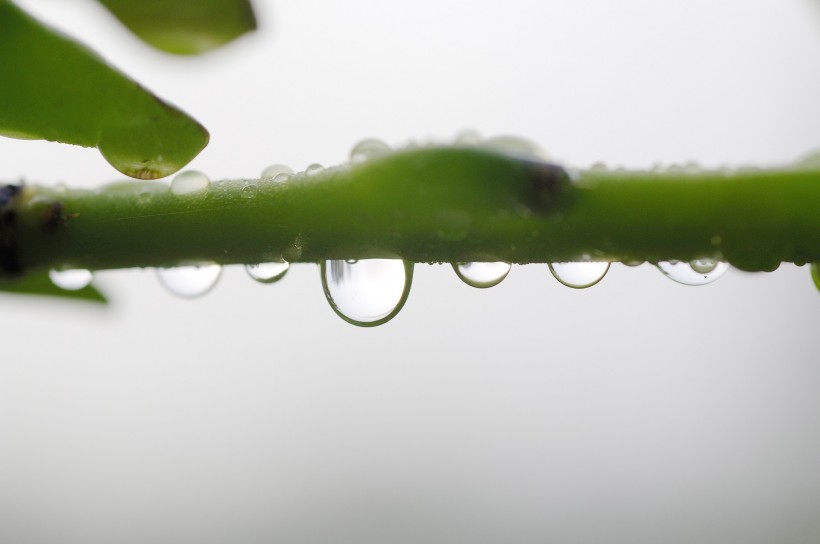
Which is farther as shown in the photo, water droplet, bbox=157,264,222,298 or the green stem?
water droplet, bbox=157,264,222,298

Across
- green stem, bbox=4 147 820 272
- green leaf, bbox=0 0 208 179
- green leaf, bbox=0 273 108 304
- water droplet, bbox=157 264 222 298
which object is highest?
green leaf, bbox=0 0 208 179

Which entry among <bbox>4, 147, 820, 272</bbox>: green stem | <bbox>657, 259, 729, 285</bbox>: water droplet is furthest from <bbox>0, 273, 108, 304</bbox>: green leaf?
<bbox>657, 259, 729, 285</bbox>: water droplet

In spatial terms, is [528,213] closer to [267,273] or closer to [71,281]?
[267,273]

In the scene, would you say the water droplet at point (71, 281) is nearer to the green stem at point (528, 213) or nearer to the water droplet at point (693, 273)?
the green stem at point (528, 213)

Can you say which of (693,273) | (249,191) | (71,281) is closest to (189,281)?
(71,281)

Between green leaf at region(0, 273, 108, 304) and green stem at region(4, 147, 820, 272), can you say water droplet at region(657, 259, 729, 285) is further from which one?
green leaf at region(0, 273, 108, 304)

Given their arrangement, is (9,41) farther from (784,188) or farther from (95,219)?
(784,188)
